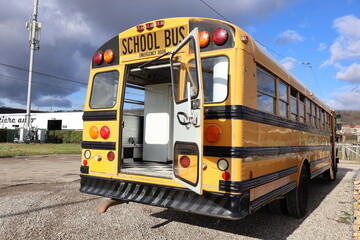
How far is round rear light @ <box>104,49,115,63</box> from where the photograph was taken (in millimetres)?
4066

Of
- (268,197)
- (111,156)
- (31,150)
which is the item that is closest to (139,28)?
(111,156)

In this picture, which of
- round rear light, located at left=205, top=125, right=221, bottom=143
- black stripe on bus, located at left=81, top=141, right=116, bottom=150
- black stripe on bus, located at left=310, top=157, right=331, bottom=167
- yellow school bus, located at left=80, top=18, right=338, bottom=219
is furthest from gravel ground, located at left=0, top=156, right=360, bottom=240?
round rear light, located at left=205, top=125, right=221, bottom=143

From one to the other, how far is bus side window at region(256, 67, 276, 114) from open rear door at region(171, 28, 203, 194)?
878 mm

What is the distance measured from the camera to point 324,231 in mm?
4141

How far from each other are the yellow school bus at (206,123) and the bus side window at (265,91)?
1 centimetres

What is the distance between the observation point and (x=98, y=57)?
420 centimetres

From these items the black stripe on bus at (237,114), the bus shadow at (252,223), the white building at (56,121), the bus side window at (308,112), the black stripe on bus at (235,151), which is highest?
the white building at (56,121)

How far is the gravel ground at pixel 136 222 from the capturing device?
3.80 meters

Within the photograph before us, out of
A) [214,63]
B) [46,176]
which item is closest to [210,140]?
[214,63]

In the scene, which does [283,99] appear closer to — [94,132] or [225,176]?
[225,176]

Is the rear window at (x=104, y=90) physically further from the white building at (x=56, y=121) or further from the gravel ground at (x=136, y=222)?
the white building at (x=56, y=121)

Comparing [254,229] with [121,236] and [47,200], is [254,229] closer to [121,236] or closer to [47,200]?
[121,236]

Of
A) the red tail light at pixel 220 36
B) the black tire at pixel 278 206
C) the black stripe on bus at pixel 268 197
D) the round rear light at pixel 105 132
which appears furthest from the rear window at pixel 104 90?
the black tire at pixel 278 206

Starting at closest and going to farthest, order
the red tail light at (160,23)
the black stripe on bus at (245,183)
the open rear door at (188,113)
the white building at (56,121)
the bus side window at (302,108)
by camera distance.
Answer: the open rear door at (188,113) < the black stripe on bus at (245,183) < the red tail light at (160,23) < the bus side window at (302,108) < the white building at (56,121)
